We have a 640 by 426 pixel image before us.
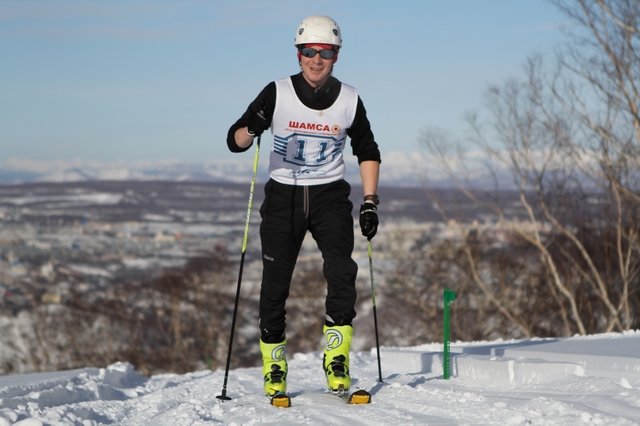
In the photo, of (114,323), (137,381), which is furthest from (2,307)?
(137,381)

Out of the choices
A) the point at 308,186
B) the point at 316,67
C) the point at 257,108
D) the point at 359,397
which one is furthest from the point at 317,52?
the point at 359,397

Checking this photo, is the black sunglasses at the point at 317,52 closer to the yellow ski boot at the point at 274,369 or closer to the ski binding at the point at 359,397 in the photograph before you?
the yellow ski boot at the point at 274,369

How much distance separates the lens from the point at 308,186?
4.59 meters

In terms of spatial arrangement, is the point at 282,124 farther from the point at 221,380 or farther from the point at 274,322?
the point at 221,380

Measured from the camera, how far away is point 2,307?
43.4 meters

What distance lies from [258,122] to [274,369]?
1596mm

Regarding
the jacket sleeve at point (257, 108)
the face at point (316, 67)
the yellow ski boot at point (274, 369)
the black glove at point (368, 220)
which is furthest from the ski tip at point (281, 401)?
the face at point (316, 67)

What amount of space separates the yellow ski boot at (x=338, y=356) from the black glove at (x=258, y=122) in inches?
53.4

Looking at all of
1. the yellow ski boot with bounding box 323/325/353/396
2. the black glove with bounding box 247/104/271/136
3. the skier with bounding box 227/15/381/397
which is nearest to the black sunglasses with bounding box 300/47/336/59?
the skier with bounding box 227/15/381/397

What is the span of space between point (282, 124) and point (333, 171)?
1.50 feet

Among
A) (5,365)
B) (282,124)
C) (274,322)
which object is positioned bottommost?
(5,365)

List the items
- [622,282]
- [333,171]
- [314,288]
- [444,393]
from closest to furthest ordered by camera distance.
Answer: [444,393]
[333,171]
[622,282]
[314,288]

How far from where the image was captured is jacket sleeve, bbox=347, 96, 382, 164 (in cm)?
471

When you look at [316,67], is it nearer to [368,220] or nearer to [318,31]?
[318,31]
